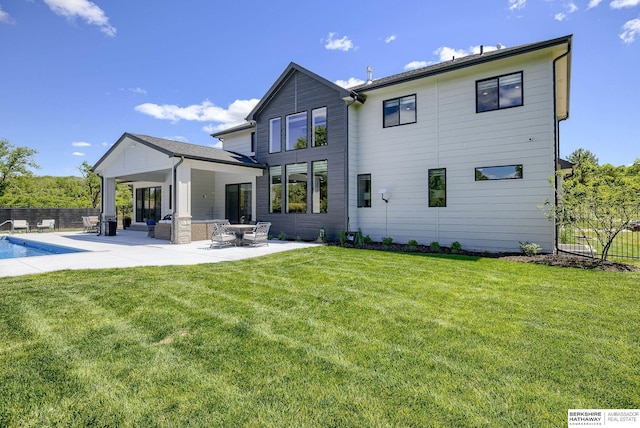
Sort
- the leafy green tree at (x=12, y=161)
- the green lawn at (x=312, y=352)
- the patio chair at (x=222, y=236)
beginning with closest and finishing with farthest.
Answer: the green lawn at (x=312, y=352), the patio chair at (x=222, y=236), the leafy green tree at (x=12, y=161)

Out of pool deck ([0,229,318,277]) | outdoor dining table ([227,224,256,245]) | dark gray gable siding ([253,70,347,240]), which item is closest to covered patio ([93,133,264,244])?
dark gray gable siding ([253,70,347,240])

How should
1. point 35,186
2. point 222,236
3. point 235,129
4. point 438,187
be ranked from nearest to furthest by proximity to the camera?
point 222,236 → point 438,187 → point 235,129 → point 35,186

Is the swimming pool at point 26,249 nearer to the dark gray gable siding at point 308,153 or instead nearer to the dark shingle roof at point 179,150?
the dark shingle roof at point 179,150

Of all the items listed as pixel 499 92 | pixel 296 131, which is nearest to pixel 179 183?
pixel 296 131

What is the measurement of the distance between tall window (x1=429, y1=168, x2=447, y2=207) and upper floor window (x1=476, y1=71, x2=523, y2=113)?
252cm

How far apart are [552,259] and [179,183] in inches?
521

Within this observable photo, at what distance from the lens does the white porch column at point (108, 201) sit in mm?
16750

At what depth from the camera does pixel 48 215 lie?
22.8 meters

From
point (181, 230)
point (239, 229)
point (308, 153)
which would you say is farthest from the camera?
point (308, 153)

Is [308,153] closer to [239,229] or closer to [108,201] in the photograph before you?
[239,229]

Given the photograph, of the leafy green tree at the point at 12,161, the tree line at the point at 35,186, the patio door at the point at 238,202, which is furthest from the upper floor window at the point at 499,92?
the leafy green tree at the point at 12,161

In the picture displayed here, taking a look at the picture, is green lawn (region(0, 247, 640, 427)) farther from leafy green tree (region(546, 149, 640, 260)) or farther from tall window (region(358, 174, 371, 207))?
tall window (region(358, 174, 371, 207))

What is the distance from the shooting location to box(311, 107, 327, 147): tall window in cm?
1382

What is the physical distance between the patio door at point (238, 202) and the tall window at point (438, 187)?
397 inches
